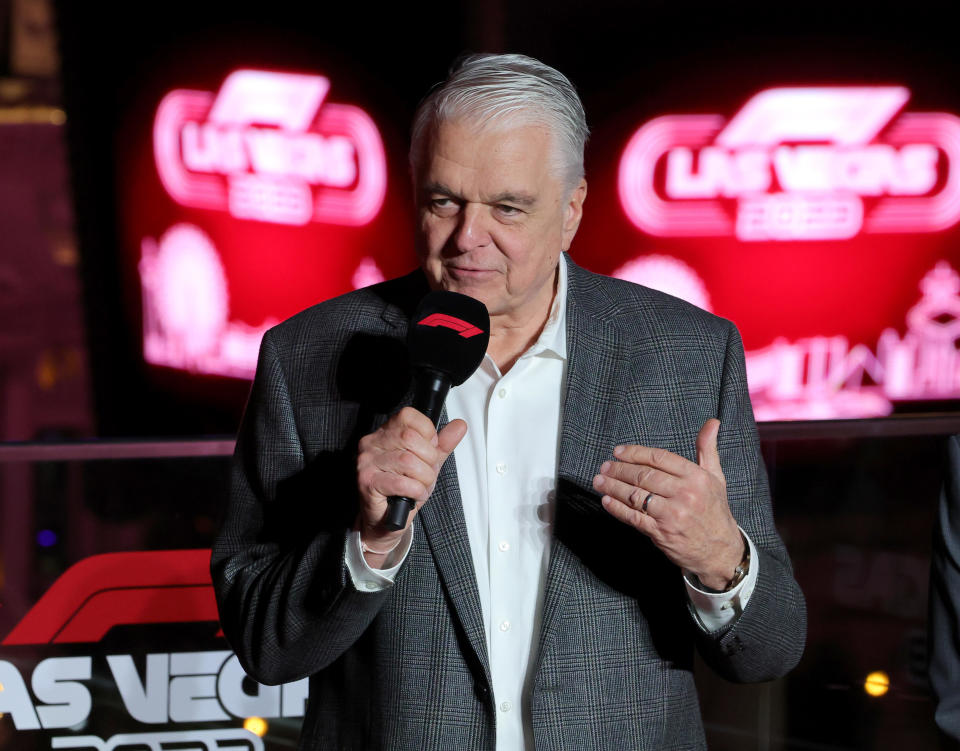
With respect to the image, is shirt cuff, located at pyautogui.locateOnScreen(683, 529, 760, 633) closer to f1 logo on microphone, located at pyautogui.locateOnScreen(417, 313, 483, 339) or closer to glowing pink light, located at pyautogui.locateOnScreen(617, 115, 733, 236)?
f1 logo on microphone, located at pyautogui.locateOnScreen(417, 313, 483, 339)

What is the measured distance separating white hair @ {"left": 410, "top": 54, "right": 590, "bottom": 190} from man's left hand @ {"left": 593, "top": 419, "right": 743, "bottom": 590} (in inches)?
15.9

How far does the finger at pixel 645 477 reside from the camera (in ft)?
3.61

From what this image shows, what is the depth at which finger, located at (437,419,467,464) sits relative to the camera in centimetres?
107

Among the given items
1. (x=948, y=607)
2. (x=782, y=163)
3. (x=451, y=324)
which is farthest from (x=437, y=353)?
(x=782, y=163)

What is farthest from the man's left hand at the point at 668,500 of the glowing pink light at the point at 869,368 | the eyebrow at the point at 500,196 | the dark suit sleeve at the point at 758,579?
the glowing pink light at the point at 869,368

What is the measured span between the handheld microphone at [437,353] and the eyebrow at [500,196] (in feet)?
0.51

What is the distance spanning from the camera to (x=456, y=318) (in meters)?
1.16

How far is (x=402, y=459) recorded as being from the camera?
103 cm

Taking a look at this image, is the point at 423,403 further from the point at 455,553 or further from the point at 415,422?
the point at 455,553

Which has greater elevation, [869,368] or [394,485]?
[869,368]

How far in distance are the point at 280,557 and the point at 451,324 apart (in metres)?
0.39

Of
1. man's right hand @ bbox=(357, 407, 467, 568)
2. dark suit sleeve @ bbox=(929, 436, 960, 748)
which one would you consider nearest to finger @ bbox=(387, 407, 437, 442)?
man's right hand @ bbox=(357, 407, 467, 568)

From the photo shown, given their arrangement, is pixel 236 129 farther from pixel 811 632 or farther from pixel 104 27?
pixel 811 632

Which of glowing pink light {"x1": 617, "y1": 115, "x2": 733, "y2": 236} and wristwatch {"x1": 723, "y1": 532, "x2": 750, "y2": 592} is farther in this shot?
glowing pink light {"x1": 617, "y1": 115, "x2": 733, "y2": 236}
